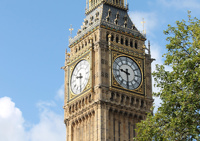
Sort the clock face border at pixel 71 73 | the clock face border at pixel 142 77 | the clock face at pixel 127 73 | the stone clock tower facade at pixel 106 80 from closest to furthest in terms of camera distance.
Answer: the stone clock tower facade at pixel 106 80
the clock face border at pixel 142 77
the clock face border at pixel 71 73
the clock face at pixel 127 73

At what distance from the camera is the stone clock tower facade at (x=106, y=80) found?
7806 cm

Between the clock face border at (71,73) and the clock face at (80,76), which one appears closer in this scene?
the clock face border at (71,73)

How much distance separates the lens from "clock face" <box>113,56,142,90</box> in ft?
262

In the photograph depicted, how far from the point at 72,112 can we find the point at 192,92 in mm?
37394

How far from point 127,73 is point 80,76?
19.6 feet

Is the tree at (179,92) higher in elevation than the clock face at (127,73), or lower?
lower

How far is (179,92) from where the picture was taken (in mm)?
46438

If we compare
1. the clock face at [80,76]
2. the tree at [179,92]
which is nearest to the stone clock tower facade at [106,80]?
the clock face at [80,76]

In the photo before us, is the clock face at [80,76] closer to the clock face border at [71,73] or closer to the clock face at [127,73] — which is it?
the clock face border at [71,73]

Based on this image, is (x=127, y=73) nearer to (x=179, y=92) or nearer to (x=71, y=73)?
(x=71, y=73)

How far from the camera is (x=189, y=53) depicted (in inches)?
1891


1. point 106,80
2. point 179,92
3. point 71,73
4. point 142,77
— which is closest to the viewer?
point 179,92

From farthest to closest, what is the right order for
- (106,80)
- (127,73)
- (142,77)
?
(142,77)
(127,73)
(106,80)

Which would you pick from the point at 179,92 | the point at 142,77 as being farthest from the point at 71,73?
the point at 179,92
